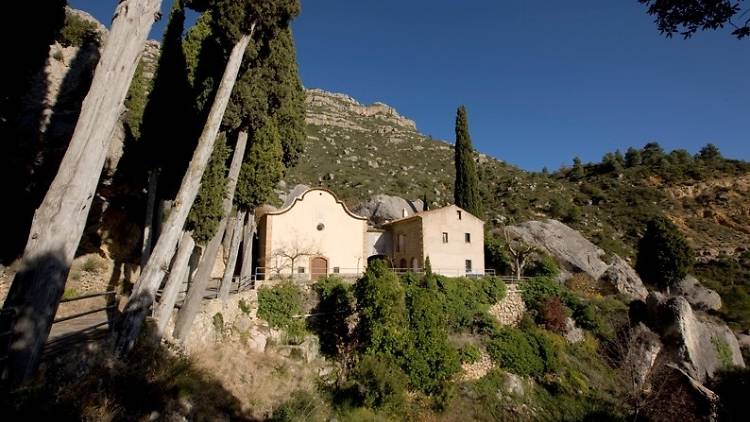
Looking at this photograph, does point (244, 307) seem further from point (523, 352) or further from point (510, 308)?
point (510, 308)

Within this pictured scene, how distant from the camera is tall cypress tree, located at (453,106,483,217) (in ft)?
105

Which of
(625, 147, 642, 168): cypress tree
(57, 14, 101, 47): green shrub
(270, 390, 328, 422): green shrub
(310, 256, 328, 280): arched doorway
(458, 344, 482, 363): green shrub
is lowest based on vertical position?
(270, 390, 328, 422): green shrub

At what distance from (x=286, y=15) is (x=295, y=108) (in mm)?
4644

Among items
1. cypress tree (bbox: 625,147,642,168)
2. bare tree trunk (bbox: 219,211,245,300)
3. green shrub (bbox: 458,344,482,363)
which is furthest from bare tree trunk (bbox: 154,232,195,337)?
cypress tree (bbox: 625,147,642,168)

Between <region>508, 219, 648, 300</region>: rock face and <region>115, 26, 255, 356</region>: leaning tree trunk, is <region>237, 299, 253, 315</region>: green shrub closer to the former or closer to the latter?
<region>115, 26, 255, 356</region>: leaning tree trunk

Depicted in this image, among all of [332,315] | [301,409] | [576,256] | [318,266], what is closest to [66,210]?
[301,409]

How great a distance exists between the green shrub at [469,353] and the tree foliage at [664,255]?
2062cm

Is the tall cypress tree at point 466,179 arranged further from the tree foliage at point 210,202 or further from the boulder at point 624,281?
the tree foliage at point 210,202

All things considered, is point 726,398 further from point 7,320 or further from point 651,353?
point 7,320

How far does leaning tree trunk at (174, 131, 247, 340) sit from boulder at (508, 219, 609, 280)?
82.7ft

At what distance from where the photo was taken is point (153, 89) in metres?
14.6

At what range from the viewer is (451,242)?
89.1 ft

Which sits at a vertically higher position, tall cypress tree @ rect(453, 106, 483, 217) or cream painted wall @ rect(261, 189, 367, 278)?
tall cypress tree @ rect(453, 106, 483, 217)

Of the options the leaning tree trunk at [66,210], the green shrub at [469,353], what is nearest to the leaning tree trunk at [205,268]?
the leaning tree trunk at [66,210]
